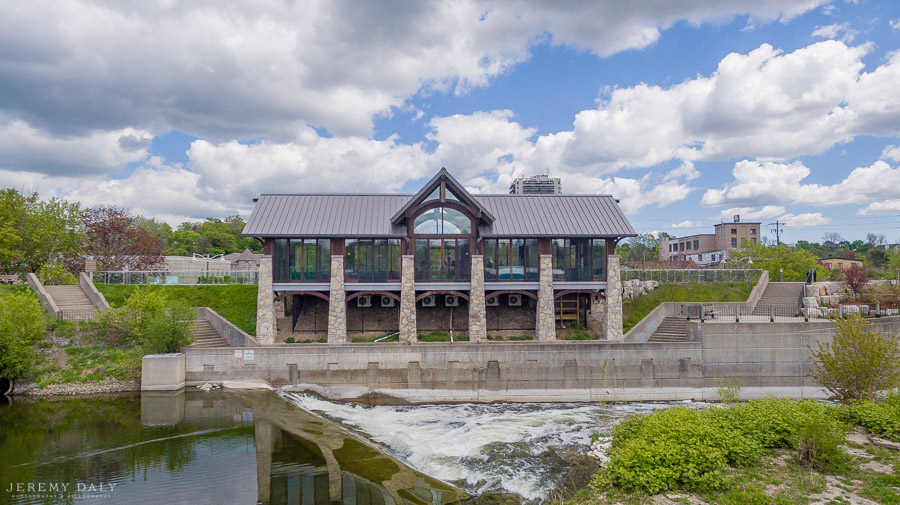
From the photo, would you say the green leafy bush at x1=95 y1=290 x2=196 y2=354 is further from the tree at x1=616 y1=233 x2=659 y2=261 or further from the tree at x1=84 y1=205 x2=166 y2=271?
the tree at x1=616 y1=233 x2=659 y2=261

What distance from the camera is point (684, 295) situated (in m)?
31.5

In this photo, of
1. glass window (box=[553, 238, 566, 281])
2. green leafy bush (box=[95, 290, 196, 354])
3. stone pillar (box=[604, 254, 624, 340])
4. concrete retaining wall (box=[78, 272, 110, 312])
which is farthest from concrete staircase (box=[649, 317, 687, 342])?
concrete retaining wall (box=[78, 272, 110, 312])

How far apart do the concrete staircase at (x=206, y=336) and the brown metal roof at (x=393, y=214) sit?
6.10 metres

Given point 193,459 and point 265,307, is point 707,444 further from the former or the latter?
point 265,307

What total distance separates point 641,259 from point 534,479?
4881 cm

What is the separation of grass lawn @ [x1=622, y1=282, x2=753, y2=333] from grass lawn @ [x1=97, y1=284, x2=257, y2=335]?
80.7 feet

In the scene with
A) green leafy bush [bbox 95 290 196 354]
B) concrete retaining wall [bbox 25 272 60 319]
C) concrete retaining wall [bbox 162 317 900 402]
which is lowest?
concrete retaining wall [bbox 162 317 900 402]

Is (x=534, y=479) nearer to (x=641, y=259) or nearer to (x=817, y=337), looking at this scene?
(x=817, y=337)

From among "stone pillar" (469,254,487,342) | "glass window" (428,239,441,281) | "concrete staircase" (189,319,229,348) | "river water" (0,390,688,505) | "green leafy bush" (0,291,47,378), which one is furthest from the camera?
"glass window" (428,239,441,281)

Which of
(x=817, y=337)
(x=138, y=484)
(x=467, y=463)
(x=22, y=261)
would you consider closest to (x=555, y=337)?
(x=817, y=337)

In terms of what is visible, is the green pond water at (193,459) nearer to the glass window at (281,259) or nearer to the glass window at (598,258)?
the glass window at (281,259)

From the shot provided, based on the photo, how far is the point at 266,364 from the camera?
22594 mm

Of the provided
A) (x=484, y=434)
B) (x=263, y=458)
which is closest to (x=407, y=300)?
(x=484, y=434)

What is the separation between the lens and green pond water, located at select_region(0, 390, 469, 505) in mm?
11609
